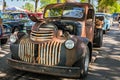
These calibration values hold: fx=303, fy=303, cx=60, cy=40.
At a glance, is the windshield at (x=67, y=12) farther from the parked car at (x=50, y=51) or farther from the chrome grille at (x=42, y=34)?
the chrome grille at (x=42, y=34)

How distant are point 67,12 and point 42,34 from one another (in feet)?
7.80

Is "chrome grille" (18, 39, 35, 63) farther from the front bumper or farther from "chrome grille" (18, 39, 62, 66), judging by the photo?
the front bumper

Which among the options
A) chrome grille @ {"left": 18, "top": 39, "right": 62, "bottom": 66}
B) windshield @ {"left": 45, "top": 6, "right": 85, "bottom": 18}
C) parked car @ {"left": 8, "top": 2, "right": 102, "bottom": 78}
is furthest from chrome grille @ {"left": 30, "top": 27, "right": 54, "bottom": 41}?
windshield @ {"left": 45, "top": 6, "right": 85, "bottom": 18}

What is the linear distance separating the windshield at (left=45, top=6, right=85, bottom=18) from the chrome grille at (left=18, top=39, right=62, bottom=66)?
2473mm

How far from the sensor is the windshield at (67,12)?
9.46m

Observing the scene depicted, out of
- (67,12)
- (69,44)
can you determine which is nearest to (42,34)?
(69,44)

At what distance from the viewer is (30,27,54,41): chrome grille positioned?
737 centimetres

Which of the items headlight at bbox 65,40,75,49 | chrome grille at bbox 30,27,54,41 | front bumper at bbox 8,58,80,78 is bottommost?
front bumper at bbox 8,58,80,78

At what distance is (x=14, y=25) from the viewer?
53.5 ft

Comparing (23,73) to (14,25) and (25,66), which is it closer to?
(25,66)

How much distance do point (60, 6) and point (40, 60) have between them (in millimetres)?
3260

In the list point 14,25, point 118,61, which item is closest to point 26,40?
point 118,61

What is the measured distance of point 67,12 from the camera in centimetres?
962

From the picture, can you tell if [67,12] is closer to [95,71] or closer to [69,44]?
[95,71]
